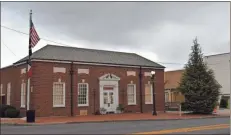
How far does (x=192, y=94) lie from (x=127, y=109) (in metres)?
6.59

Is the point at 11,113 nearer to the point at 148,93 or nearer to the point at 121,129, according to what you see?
the point at 148,93

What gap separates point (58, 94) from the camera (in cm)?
3044

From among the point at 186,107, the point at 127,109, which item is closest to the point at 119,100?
the point at 127,109

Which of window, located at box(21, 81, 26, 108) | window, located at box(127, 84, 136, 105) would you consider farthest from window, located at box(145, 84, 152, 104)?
window, located at box(21, 81, 26, 108)

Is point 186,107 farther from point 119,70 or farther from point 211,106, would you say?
point 119,70

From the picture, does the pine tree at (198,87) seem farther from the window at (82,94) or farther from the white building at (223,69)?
the white building at (223,69)

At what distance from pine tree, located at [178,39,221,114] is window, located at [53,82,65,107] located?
11.7 meters

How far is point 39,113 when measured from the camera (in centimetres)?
2900

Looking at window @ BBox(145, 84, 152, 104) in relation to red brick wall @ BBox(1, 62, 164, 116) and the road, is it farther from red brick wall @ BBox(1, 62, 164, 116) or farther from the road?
the road

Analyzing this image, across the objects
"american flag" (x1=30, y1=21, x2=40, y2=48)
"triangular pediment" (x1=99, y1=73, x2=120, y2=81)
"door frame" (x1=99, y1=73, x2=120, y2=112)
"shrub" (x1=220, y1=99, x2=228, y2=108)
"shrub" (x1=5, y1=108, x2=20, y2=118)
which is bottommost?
"shrub" (x1=220, y1=99, x2=228, y2=108)

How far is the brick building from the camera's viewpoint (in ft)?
96.9

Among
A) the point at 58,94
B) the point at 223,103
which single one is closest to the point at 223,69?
the point at 223,103

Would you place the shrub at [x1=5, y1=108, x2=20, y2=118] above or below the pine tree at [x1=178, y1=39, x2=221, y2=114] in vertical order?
below

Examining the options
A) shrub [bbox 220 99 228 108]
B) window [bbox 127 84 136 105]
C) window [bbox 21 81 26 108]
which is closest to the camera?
window [bbox 21 81 26 108]
